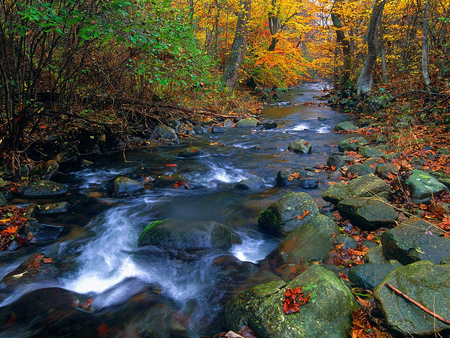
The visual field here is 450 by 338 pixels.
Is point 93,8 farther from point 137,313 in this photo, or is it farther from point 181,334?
point 181,334

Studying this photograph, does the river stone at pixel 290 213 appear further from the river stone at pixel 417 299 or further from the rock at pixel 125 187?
the rock at pixel 125 187

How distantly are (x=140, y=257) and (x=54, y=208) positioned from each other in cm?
244

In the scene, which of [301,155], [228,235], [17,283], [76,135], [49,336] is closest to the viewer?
[49,336]

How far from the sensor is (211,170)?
875 centimetres

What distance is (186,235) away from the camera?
476 centimetres

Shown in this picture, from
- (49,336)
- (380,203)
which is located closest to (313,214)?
(380,203)

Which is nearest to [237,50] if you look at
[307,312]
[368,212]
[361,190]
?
[361,190]

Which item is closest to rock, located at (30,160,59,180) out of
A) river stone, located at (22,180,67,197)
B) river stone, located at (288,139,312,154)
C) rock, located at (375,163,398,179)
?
river stone, located at (22,180,67,197)

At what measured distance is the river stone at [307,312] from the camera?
259 centimetres

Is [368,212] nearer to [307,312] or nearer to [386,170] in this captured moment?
[386,170]

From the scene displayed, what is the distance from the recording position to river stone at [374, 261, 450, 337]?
Answer: 2.28 m

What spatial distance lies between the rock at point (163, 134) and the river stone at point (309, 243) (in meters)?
7.56

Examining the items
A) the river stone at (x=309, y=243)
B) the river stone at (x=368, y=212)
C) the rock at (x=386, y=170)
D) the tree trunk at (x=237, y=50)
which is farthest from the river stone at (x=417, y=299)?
the tree trunk at (x=237, y=50)

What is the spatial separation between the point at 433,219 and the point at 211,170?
5.77m
